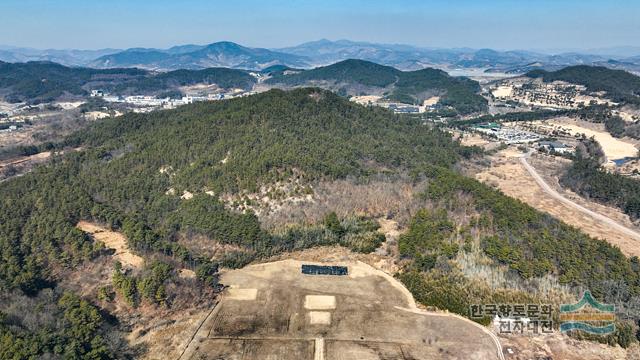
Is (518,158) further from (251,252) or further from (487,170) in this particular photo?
(251,252)

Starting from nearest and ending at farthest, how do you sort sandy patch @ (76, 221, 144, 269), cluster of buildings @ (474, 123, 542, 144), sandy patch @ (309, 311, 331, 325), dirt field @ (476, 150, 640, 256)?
sandy patch @ (309, 311, 331, 325) < sandy patch @ (76, 221, 144, 269) < dirt field @ (476, 150, 640, 256) < cluster of buildings @ (474, 123, 542, 144)

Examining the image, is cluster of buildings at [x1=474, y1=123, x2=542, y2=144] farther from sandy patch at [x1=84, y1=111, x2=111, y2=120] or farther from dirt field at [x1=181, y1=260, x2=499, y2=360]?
sandy patch at [x1=84, y1=111, x2=111, y2=120]

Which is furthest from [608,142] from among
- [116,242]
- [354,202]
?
[116,242]

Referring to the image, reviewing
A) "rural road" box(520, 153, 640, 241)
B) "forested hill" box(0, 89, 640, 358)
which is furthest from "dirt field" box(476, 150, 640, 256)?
"forested hill" box(0, 89, 640, 358)

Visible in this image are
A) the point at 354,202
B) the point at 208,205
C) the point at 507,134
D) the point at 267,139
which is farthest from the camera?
the point at 507,134

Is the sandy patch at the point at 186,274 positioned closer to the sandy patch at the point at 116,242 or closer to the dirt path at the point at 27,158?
the sandy patch at the point at 116,242

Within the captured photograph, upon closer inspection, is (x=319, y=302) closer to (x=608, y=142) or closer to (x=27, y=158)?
(x=27, y=158)

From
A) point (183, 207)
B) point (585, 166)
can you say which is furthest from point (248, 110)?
point (585, 166)
